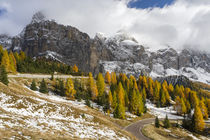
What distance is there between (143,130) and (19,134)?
122ft

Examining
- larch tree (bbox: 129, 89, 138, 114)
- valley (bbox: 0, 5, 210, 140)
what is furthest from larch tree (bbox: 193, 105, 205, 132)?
larch tree (bbox: 129, 89, 138, 114)

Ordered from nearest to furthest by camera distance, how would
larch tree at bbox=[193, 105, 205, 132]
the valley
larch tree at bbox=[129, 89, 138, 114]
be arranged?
1. the valley
2. larch tree at bbox=[193, 105, 205, 132]
3. larch tree at bbox=[129, 89, 138, 114]

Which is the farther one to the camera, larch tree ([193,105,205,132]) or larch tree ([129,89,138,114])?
larch tree ([129,89,138,114])

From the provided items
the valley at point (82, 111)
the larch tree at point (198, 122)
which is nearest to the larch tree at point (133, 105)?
the valley at point (82, 111)

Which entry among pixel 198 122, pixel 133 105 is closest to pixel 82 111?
pixel 133 105

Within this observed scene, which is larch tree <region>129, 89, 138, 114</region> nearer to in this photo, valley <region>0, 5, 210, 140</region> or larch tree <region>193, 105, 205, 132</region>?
valley <region>0, 5, 210, 140</region>

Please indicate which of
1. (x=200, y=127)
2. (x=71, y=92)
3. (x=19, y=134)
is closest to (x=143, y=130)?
(x=200, y=127)

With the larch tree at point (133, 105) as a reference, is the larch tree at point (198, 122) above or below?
below

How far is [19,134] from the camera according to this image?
1159 cm

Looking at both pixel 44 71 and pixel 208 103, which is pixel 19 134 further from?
pixel 208 103

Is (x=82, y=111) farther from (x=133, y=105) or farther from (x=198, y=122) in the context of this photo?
(x=198, y=122)

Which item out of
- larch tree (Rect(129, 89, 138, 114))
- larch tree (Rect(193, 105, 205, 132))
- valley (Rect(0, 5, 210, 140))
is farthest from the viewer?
larch tree (Rect(129, 89, 138, 114))

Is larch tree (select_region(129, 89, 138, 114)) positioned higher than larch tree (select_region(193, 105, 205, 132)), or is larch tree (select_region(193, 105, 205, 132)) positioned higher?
larch tree (select_region(129, 89, 138, 114))

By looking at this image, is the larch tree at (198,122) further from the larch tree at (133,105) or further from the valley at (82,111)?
the larch tree at (133,105)
